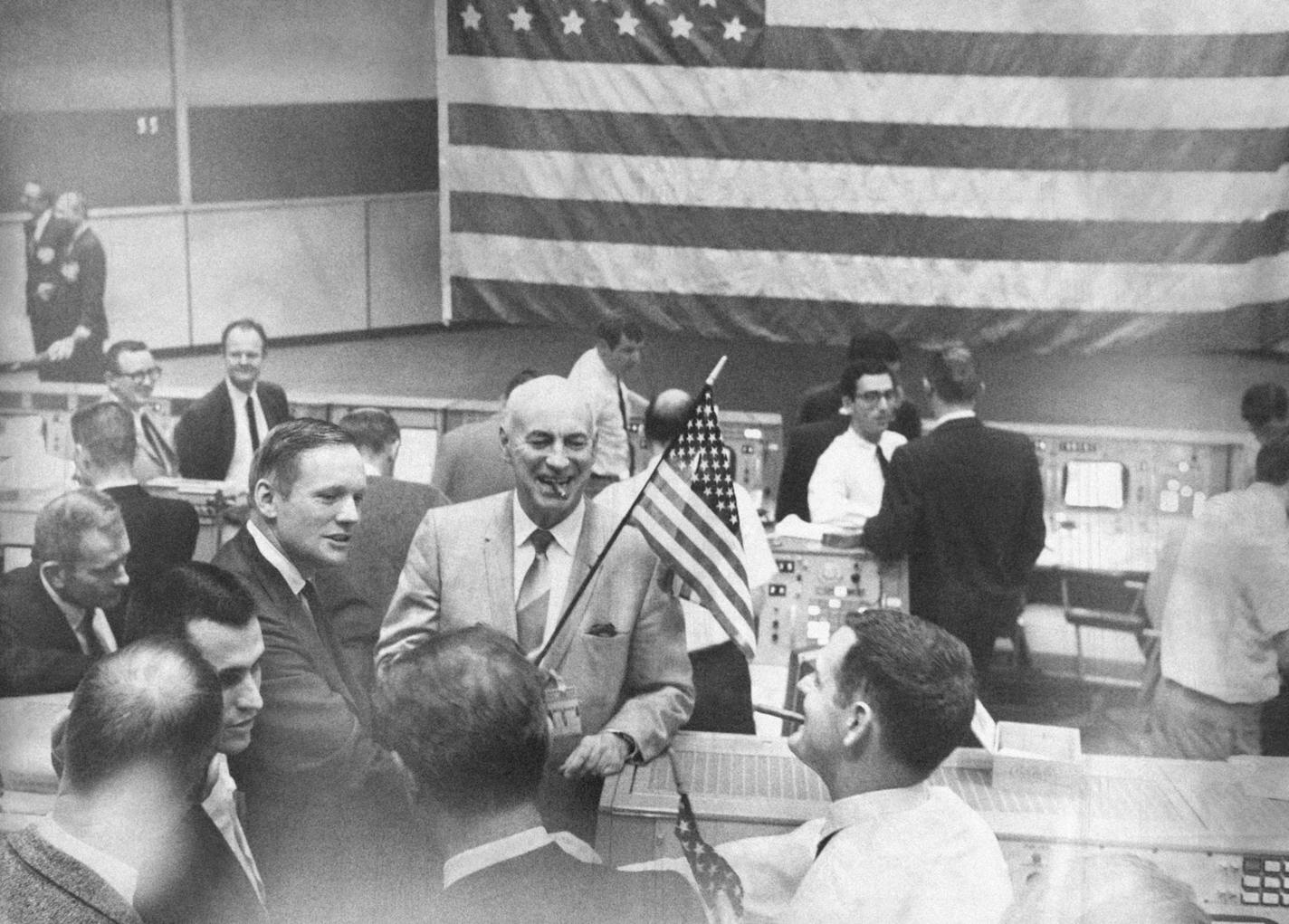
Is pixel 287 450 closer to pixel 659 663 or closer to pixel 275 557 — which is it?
pixel 275 557

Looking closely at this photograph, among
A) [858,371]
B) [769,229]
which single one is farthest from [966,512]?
[769,229]

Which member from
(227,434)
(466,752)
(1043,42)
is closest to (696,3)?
(1043,42)

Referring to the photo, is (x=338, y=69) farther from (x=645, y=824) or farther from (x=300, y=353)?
(x=645, y=824)

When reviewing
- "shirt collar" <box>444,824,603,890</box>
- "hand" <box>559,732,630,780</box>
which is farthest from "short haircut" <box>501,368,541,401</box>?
"shirt collar" <box>444,824,603,890</box>

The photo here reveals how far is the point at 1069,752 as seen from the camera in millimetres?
2566

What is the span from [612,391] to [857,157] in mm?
860

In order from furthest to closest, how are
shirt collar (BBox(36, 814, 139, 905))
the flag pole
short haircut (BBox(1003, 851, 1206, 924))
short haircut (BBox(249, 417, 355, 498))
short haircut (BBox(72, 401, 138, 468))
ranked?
short haircut (BBox(72, 401, 138, 468)) < the flag pole < short haircut (BBox(249, 417, 355, 498)) < shirt collar (BBox(36, 814, 139, 905)) < short haircut (BBox(1003, 851, 1206, 924))

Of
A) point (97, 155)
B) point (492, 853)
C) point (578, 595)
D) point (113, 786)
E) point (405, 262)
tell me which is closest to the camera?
point (492, 853)

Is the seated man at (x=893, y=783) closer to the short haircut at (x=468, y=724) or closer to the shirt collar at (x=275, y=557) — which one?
the short haircut at (x=468, y=724)

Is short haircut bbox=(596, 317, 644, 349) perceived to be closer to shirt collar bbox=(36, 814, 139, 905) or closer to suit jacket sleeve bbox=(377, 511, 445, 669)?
suit jacket sleeve bbox=(377, 511, 445, 669)

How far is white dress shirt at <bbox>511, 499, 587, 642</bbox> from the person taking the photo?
2.76 meters

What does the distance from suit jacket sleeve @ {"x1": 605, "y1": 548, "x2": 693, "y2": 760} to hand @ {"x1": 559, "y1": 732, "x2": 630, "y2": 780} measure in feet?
0.45

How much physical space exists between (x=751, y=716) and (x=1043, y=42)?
1663 millimetres

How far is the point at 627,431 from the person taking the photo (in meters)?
4.38
